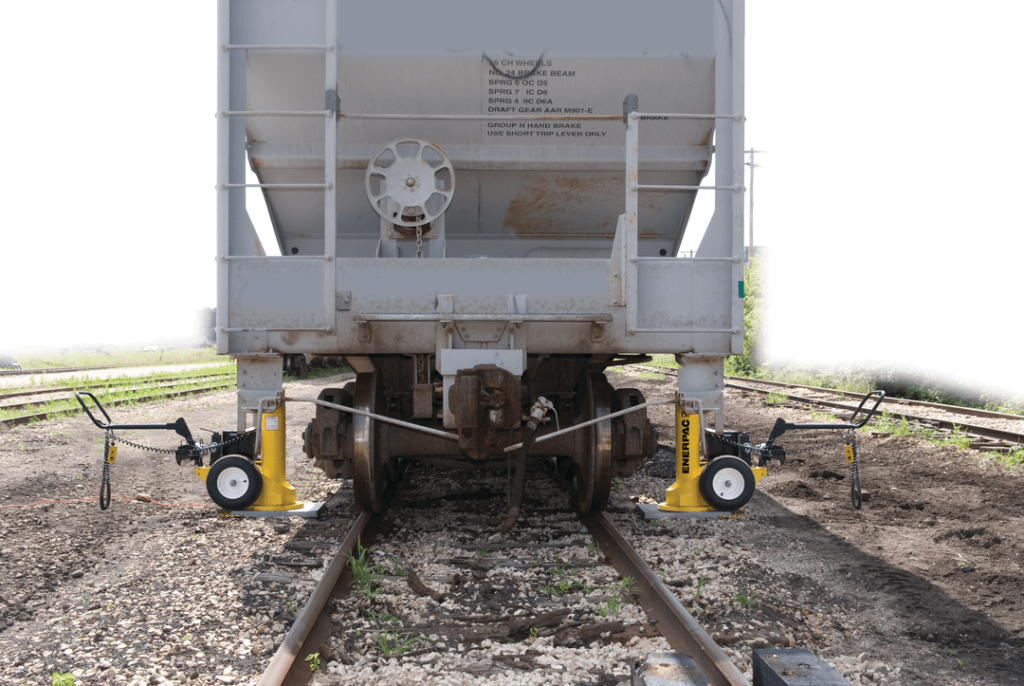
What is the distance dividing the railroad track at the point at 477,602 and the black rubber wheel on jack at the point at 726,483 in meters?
0.58

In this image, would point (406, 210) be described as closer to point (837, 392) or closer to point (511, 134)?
point (511, 134)

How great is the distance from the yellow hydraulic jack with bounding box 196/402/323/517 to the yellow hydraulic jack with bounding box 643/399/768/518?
→ 221cm

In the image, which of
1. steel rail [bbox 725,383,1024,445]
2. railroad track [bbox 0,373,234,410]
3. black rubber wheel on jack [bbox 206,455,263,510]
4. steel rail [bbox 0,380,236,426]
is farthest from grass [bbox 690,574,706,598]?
steel rail [bbox 0,380,236,426]

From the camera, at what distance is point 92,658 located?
9.82 ft

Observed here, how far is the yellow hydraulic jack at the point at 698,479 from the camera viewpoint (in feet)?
13.1

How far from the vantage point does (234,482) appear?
3.97 meters

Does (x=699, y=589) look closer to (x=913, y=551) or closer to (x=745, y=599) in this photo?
(x=745, y=599)

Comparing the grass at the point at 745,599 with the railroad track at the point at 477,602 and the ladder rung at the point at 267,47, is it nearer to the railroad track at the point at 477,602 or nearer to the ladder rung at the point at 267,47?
the railroad track at the point at 477,602

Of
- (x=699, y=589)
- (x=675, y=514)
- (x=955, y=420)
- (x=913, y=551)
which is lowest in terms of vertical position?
(x=913, y=551)

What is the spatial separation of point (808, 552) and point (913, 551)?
751mm

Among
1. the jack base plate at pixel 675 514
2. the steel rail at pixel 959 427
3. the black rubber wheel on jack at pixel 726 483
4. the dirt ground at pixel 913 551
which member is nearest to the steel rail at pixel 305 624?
the jack base plate at pixel 675 514

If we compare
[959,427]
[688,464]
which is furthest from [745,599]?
[959,427]

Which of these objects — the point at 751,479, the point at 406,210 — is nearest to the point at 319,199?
the point at 406,210

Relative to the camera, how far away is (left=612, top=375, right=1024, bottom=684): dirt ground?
3.21 meters
